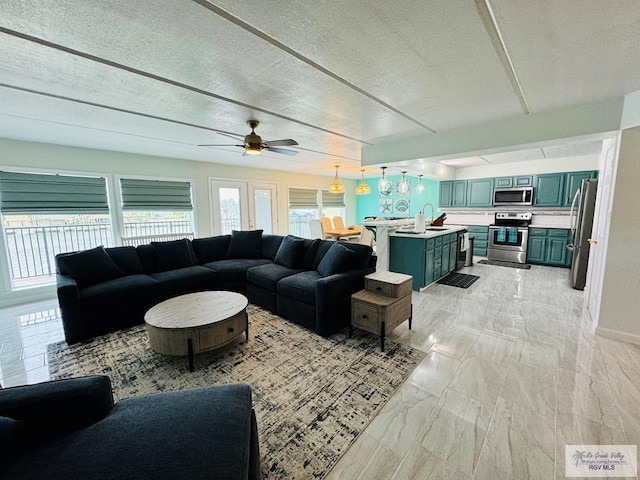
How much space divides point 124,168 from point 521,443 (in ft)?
19.9

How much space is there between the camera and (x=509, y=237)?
5.98m

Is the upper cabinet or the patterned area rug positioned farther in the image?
the upper cabinet

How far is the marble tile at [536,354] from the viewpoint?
220cm

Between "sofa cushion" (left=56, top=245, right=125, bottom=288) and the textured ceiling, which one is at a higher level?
the textured ceiling

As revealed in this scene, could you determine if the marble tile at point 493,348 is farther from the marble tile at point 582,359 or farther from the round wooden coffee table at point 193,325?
the round wooden coffee table at point 193,325

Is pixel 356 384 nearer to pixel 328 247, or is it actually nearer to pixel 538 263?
pixel 328 247

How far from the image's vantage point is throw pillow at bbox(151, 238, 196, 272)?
3730 mm

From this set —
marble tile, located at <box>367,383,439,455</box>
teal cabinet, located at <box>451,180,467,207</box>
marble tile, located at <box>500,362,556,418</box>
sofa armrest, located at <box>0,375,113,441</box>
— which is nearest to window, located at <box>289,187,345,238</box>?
teal cabinet, located at <box>451,180,467,207</box>

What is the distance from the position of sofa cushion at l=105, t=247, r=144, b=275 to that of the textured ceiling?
1.54 meters

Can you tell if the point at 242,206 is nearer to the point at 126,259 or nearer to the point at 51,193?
the point at 126,259

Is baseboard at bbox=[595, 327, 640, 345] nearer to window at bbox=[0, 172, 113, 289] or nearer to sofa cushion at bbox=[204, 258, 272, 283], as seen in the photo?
sofa cushion at bbox=[204, 258, 272, 283]

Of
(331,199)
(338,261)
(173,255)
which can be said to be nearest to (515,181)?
(331,199)

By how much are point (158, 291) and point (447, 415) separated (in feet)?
10.7

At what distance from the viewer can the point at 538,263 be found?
19.0ft
